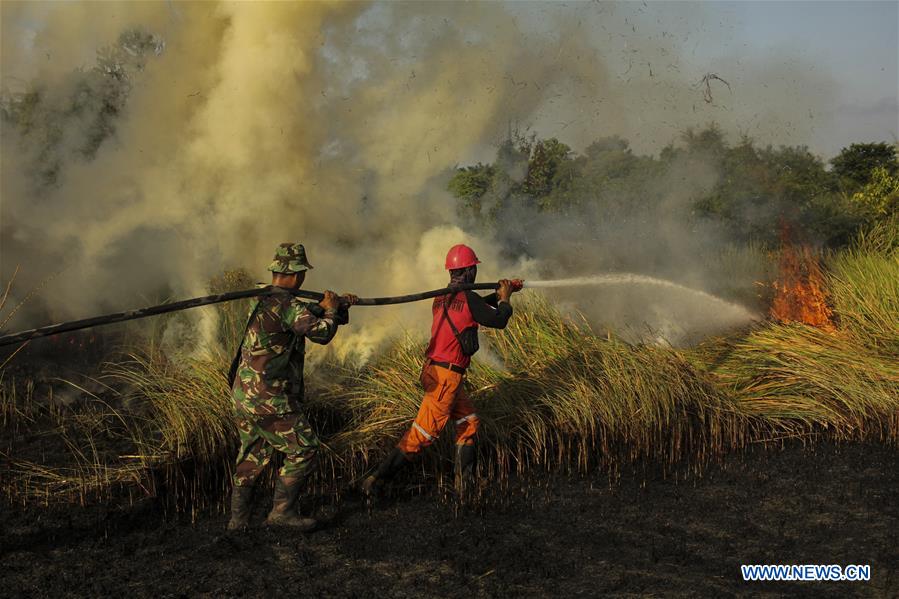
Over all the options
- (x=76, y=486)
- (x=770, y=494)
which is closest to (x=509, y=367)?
(x=770, y=494)

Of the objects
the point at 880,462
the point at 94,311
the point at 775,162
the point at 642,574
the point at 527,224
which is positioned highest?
the point at 775,162

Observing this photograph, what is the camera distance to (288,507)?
16.3 feet

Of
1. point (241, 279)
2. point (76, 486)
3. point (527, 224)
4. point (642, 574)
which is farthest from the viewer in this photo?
point (527, 224)

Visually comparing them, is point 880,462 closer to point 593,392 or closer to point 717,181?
point 593,392

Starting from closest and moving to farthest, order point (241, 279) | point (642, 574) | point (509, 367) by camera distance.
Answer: point (642, 574)
point (509, 367)
point (241, 279)

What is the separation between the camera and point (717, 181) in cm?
1248

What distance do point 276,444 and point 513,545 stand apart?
152cm

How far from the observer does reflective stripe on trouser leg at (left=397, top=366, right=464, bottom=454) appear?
5371 millimetres

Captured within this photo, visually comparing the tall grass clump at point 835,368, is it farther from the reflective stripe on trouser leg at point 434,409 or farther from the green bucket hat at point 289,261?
the green bucket hat at point 289,261

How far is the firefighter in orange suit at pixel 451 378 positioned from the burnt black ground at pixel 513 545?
325 millimetres

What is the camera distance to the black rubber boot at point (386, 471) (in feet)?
17.9

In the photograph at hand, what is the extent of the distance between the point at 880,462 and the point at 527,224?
274 inches

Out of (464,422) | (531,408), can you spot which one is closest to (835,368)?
(531,408)

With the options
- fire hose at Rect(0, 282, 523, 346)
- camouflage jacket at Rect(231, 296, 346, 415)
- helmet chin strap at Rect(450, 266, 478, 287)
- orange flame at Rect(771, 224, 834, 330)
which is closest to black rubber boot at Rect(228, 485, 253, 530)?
camouflage jacket at Rect(231, 296, 346, 415)
